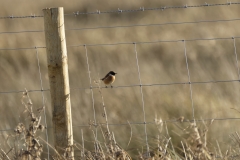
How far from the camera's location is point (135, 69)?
988 cm

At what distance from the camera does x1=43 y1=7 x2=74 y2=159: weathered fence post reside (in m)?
5.08

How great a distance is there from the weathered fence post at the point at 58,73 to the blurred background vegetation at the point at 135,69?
1.14m

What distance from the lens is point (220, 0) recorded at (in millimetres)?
14445

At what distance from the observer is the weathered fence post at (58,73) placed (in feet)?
16.7

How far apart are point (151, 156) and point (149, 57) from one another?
5707 millimetres

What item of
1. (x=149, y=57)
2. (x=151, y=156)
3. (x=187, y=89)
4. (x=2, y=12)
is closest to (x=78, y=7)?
(x=2, y=12)

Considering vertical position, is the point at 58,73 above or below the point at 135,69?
below

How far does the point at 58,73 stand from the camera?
16.7ft

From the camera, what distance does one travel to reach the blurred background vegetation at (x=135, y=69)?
8258 millimetres

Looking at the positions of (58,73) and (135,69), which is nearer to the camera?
(58,73)

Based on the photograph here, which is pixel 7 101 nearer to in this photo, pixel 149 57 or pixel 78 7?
pixel 149 57

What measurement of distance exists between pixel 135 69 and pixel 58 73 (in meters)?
4.84

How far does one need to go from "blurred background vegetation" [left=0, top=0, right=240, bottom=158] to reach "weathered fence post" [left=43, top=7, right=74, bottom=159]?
3.73 ft

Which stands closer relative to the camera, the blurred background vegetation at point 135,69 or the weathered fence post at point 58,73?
the weathered fence post at point 58,73
